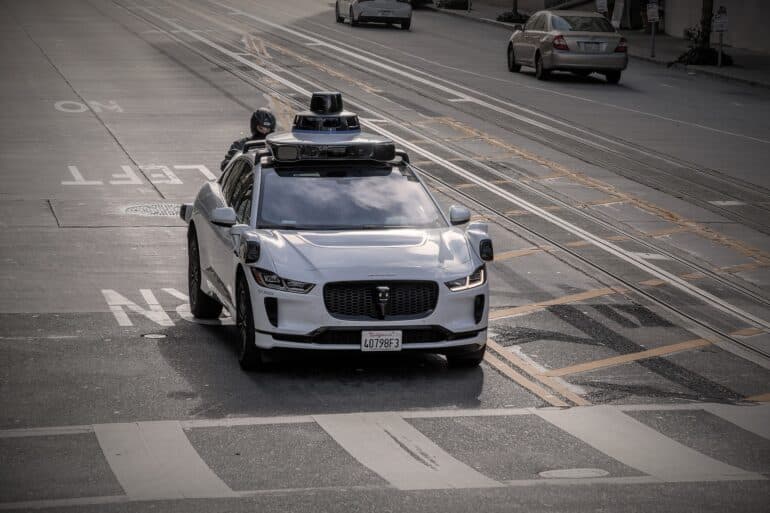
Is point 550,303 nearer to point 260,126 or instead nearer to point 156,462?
point 260,126

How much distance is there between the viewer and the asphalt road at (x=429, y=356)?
877 centimetres

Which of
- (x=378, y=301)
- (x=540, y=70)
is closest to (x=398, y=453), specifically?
(x=378, y=301)

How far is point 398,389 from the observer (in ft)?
36.2

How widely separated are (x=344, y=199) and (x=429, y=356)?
147 centimetres

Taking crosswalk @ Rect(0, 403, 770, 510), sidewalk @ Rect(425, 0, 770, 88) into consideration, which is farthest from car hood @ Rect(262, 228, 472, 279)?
sidewalk @ Rect(425, 0, 770, 88)

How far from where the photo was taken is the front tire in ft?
37.2

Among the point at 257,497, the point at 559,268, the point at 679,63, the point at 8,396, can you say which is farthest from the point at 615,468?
the point at 679,63

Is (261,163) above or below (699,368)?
above

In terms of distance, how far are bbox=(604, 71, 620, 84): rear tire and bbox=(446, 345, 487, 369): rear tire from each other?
25002 millimetres

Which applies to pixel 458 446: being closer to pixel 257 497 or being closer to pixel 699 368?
pixel 257 497

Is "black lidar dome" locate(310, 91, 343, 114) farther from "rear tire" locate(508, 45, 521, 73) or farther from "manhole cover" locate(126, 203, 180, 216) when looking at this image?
"rear tire" locate(508, 45, 521, 73)

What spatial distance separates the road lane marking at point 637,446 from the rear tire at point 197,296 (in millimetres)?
4100

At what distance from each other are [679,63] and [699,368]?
30503 millimetres

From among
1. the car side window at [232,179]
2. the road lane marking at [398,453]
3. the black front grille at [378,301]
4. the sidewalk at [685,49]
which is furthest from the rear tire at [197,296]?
the sidewalk at [685,49]
